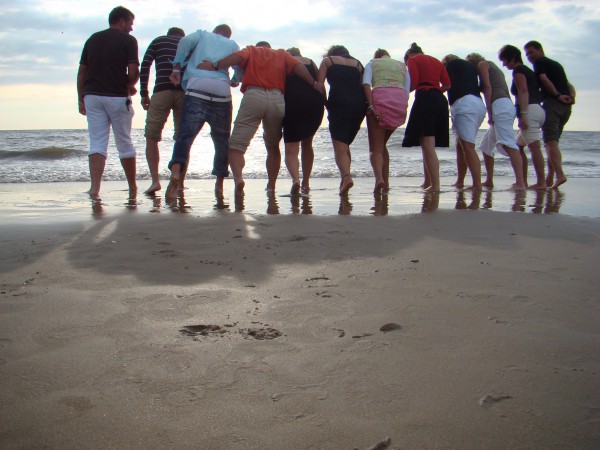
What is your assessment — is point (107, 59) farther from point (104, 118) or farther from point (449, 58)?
point (449, 58)

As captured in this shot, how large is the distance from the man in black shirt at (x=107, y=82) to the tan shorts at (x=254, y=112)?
1.08 meters

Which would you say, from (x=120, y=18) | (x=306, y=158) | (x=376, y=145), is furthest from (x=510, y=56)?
(x=120, y=18)

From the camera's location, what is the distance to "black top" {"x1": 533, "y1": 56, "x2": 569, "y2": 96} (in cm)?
757

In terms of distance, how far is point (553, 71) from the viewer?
7566 millimetres

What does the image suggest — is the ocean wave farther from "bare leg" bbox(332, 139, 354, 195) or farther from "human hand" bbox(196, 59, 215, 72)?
"bare leg" bbox(332, 139, 354, 195)

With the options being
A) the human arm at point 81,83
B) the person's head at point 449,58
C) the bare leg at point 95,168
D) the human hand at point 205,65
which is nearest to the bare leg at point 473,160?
the person's head at point 449,58

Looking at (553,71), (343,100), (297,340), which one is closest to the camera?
(297,340)

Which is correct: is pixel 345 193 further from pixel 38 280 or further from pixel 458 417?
pixel 458 417

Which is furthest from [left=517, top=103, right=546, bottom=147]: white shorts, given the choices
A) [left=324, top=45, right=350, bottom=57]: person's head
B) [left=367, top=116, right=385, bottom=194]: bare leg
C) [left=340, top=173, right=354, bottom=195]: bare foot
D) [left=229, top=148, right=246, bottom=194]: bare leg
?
[left=229, top=148, right=246, bottom=194]: bare leg

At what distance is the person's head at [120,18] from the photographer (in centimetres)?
607

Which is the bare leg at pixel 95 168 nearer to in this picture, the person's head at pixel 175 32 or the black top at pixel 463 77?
the person's head at pixel 175 32

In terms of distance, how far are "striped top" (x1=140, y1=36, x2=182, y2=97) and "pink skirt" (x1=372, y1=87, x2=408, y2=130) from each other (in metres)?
2.11

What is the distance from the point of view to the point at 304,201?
19.4 feet

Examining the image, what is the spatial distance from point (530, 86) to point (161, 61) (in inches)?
172
